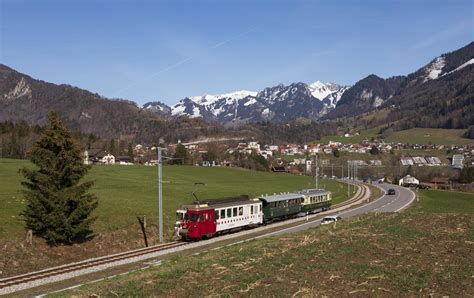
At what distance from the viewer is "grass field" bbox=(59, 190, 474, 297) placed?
1549cm

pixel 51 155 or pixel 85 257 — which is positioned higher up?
pixel 51 155

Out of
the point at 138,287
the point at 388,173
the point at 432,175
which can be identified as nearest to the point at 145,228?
the point at 138,287

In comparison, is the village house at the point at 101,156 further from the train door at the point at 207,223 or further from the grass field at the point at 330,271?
the grass field at the point at 330,271

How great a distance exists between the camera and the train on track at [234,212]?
3706cm

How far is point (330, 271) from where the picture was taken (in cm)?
1761

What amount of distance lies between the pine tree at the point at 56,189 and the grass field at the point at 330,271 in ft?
37.5

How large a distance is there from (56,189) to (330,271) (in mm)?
21783

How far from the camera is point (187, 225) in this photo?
121ft

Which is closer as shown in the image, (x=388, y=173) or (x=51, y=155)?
(x=51, y=155)

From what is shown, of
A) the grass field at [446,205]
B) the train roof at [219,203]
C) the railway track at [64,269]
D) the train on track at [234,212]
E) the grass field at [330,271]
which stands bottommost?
the grass field at [446,205]

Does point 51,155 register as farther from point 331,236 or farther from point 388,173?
point 388,173

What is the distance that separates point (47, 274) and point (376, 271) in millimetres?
17642

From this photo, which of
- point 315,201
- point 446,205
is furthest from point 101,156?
point 446,205

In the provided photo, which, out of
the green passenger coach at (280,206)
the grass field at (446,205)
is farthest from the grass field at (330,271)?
the grass field at (446,205)
